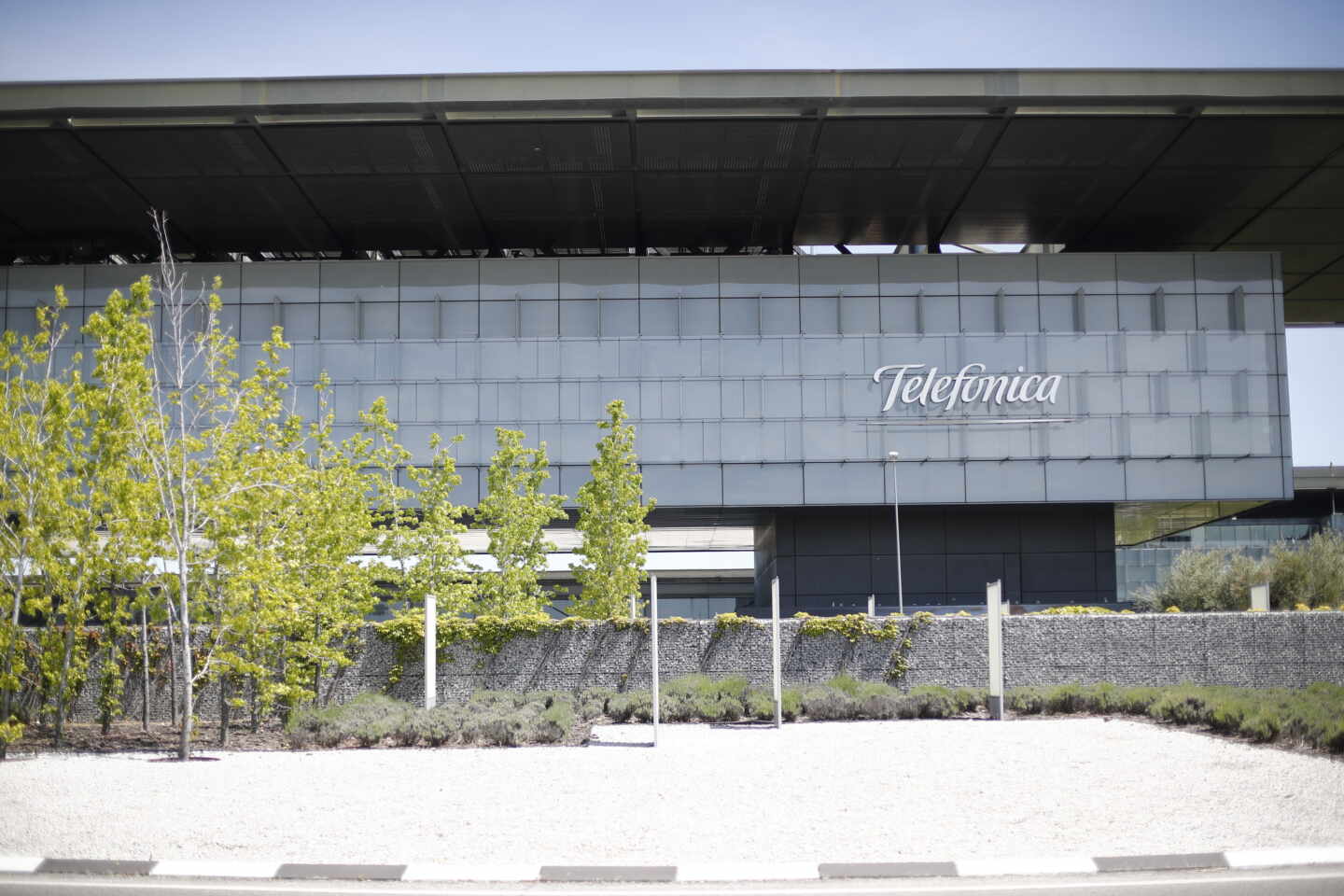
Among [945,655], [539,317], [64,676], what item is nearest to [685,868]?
[64,676]

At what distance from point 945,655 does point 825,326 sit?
18.2 meters

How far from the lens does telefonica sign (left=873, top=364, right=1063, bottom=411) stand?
39.0 meters

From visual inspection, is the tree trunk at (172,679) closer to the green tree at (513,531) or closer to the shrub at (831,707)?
the green tree at (513,531)

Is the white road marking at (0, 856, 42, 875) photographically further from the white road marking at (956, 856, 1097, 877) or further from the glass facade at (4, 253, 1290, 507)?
the glass facade at (4, 253, 1290, 507)

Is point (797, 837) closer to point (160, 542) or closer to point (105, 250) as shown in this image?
point (160, 542)

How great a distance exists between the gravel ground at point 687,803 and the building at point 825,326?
2335 cm

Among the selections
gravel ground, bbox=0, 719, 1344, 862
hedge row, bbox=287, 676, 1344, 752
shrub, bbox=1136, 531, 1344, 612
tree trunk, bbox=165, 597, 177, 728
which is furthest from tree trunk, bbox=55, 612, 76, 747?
shrub, bbox=1136, 531, 1344, 612

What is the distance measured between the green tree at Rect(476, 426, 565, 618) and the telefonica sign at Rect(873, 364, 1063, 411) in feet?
41.6

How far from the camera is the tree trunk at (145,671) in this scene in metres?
19.5

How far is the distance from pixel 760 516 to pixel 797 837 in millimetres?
33663

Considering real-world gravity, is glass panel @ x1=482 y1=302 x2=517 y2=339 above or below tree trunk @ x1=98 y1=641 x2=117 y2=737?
above

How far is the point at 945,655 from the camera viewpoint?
22938 millimetres

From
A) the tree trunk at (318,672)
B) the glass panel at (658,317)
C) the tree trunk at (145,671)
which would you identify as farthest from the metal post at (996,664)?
the glass panel at (658,317)

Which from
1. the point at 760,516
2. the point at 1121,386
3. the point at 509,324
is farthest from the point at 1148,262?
the point at 509,324
